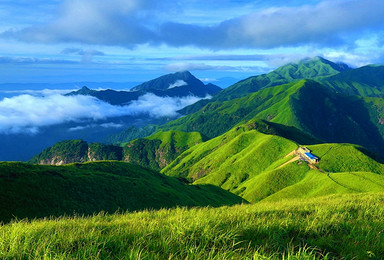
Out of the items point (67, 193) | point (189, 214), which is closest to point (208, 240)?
point (189, 214)

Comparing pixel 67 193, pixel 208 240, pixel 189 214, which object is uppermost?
pixel 208 240

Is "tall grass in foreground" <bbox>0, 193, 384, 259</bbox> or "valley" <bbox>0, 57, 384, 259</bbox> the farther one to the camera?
"valley" <bbox>0, 57, 384, 259</bbox>

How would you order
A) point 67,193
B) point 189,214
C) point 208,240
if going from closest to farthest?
point 208,240 → point 189,214 → point 67,193

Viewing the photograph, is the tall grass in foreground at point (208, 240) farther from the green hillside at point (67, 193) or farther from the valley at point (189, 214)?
the green hillside at point (67, 193)

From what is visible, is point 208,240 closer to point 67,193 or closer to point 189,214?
point 189,214

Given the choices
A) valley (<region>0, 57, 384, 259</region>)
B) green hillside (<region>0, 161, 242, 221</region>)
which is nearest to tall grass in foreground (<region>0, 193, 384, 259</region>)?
valley (<region>0, 57, 384, 259</region>)

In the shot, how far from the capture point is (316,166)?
154250 millimetres

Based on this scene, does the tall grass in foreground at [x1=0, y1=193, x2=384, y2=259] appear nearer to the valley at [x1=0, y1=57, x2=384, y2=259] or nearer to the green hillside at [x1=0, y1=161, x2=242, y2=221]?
the valley at [x1=0, y1=57, x2=384, y2=259]

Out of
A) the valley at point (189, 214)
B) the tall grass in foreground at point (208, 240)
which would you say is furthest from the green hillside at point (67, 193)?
the tall grass in foreground at point (208, 240)

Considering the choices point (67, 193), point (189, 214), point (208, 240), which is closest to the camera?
point (208, 240)

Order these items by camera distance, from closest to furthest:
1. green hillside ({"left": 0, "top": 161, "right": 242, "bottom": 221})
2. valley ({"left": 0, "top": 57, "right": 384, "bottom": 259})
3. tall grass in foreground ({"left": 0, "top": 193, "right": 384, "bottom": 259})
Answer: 1. tall grass in foreground ({"left": 0, "top": 193, "right": 384, "bottom": 259})
2. valley ({"left": 0, "top": 57, "right": 384, "bottom": 259})
3. green hillside ({"left": 0, "top": 161, "right": 242, "bottom": 221})

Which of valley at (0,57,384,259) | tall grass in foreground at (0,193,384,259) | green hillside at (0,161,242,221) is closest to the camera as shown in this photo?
tall grass in foreground at (0,193,384,259)

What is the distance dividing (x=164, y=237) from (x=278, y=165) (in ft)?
603

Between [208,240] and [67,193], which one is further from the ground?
[208,240]
